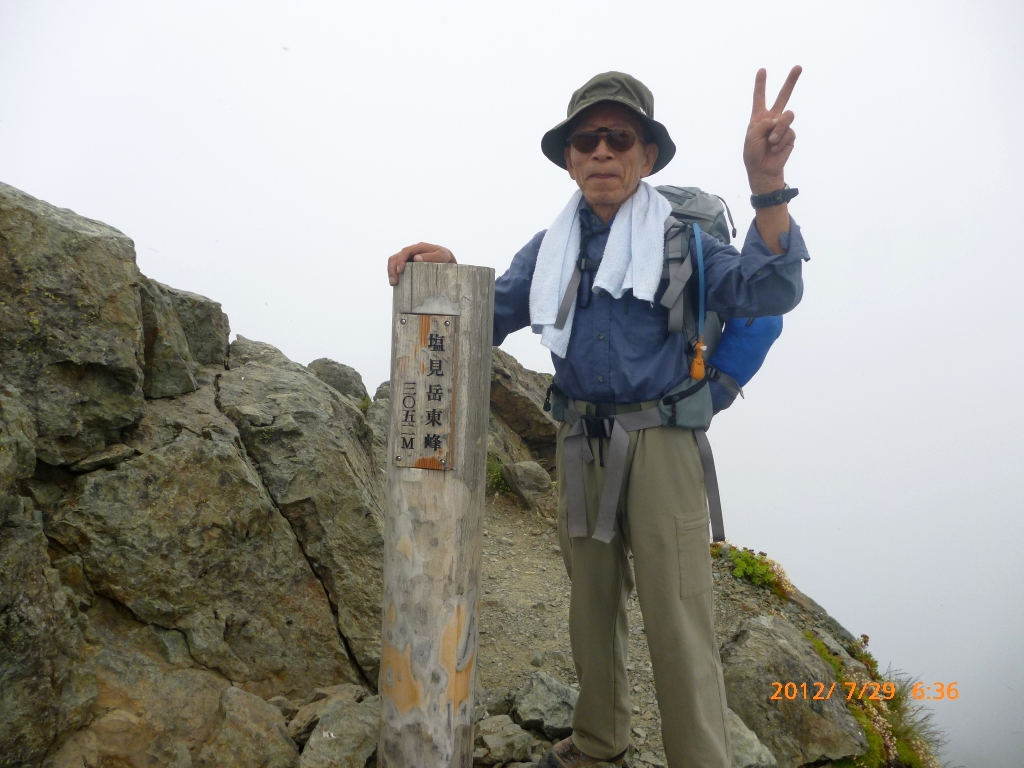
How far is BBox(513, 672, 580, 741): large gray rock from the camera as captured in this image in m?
4.93

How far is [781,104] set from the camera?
3391 millimetres

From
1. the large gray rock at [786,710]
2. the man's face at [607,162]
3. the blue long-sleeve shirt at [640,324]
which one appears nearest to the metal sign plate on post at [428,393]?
the blue long-sleeve shirt at [640,324]

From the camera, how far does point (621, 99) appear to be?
156 inches

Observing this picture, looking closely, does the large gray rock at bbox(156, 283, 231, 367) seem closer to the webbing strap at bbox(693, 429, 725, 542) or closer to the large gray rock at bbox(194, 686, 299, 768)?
the large gray rock at bbox(194, 686, 299, 768)

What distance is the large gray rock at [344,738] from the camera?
3.93 metres

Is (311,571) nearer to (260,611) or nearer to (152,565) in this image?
(260,611)

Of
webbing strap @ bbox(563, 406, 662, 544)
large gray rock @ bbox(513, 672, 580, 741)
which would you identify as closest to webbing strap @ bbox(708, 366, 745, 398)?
webbing strap @ bbox(563, 406, 662, 544)

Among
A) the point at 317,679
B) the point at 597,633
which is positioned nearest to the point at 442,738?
the point at 597,633

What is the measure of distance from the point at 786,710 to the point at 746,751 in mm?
1355

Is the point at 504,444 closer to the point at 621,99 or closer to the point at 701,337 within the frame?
the point at 701,337

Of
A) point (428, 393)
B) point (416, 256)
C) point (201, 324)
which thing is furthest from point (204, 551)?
point (416, 256)

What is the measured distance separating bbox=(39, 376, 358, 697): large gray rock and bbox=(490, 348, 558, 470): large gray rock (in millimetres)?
7025

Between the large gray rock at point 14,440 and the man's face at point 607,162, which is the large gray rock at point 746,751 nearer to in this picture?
the man's face at point 607,162

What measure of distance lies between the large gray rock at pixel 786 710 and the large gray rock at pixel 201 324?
17.5 feet
